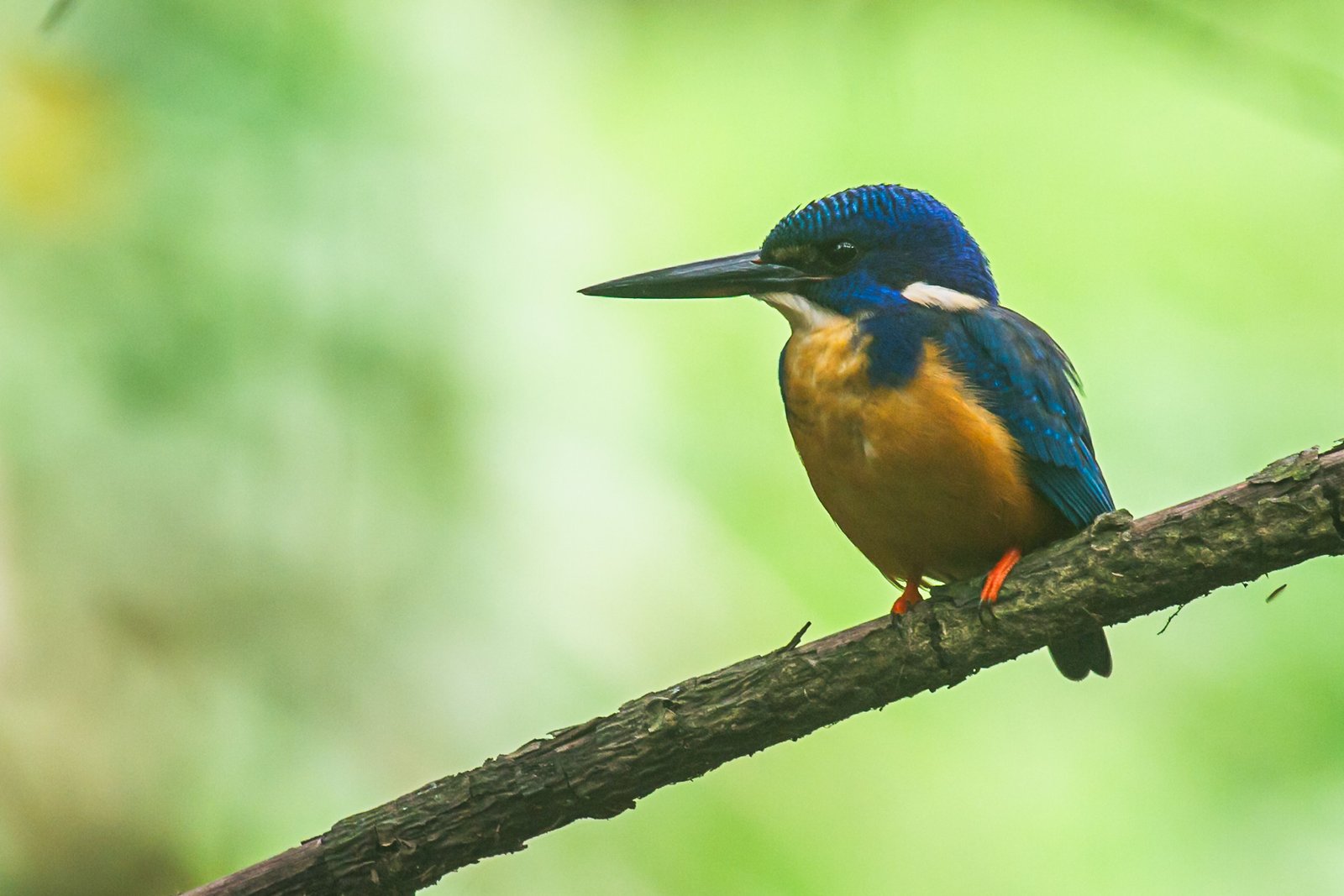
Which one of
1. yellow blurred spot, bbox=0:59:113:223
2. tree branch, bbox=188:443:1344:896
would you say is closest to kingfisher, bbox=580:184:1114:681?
tree branch, bbox=188:443:1344:896

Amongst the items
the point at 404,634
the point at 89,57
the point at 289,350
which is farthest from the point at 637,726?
the point at 89,57

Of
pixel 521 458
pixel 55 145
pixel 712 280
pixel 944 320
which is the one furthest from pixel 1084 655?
pixel 55 145

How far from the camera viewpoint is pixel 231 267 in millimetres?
4172

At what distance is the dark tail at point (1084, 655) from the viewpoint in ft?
10.0

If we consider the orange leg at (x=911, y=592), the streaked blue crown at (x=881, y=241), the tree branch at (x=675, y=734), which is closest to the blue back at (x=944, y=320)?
the streaked blue crown at (x=881, y=241)

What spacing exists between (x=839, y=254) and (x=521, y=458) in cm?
148

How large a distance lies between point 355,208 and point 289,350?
0.56 metres

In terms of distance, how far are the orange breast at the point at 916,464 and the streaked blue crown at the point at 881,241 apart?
29 centimetres

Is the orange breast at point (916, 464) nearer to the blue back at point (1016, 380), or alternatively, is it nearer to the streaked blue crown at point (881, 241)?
the blue back at point (1016, 380)

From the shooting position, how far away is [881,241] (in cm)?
340

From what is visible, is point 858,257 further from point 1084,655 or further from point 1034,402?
point 1084,655

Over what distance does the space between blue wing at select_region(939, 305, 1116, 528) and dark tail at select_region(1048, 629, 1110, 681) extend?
Answer: 28cm

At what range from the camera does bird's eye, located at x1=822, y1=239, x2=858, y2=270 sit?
340 centimetres

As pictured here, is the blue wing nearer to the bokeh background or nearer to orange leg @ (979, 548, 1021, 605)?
orange leg @ (979, 548, 1021, 605)
